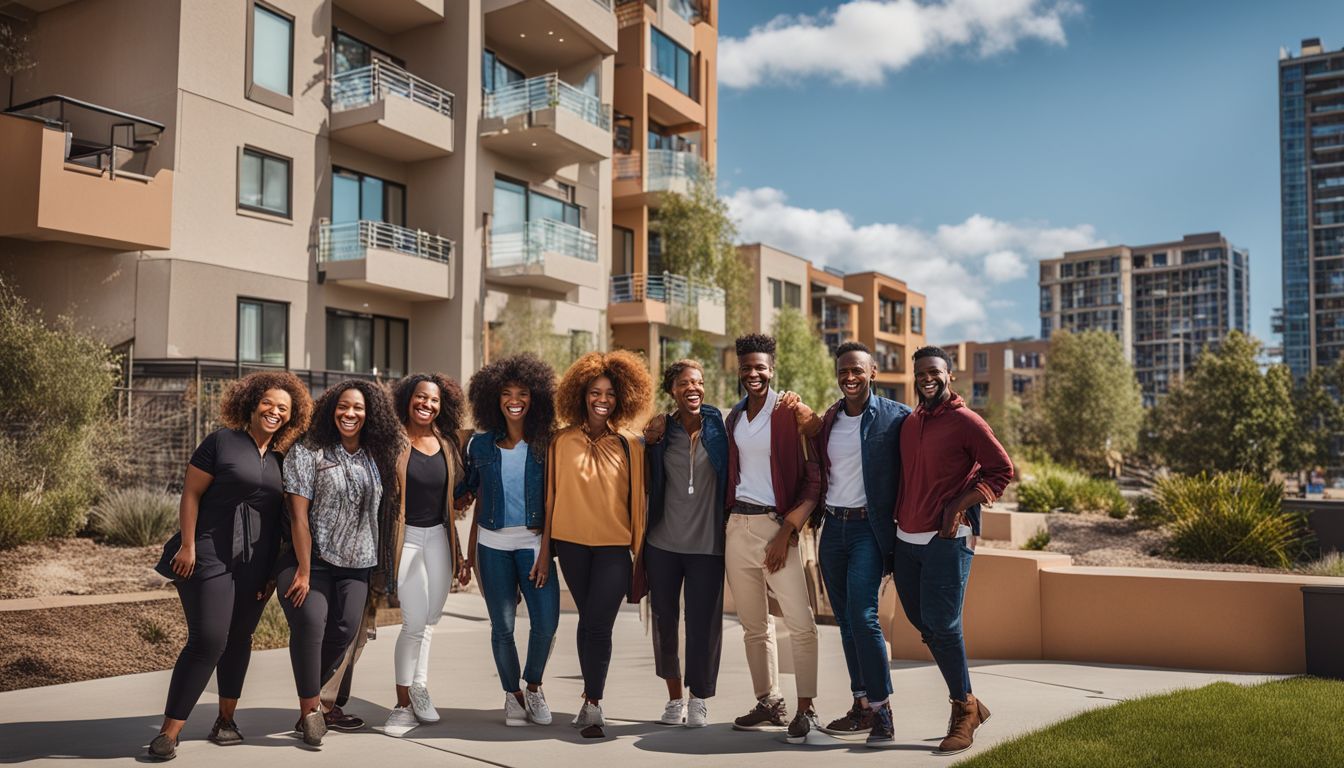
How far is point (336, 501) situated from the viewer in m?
5.80

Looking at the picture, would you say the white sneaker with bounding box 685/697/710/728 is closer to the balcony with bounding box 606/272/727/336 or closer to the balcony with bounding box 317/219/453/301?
the balcony with bounding box 317/219/453/301

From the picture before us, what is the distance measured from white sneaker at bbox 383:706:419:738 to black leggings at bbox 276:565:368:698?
44cm

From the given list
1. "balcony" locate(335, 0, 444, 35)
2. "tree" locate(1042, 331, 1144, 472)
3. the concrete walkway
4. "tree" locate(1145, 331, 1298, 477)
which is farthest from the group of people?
"tree" locate(1042, 331, 1144, 472)

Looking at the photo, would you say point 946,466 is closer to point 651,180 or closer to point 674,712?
point 674,712

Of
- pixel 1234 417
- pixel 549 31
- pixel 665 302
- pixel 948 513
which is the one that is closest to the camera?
pixel 948 513

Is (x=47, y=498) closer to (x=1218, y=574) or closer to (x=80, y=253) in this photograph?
(x=80, y=253)

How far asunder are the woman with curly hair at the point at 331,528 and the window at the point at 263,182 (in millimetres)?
15421

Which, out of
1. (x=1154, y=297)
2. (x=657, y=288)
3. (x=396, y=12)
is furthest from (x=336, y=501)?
(x=1154, y=297)

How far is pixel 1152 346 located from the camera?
16112 cm

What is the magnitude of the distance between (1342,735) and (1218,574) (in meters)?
3.01

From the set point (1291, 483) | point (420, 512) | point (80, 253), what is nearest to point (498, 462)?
point (420, 512)

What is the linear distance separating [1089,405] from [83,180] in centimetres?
4553

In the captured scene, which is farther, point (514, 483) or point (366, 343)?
point (366, 343)

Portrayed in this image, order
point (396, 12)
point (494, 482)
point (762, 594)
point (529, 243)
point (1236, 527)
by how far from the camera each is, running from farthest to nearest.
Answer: point (529, 243) < point (396, 12) < point (1236, 527) < point (494, 482) < point (762, 594)
